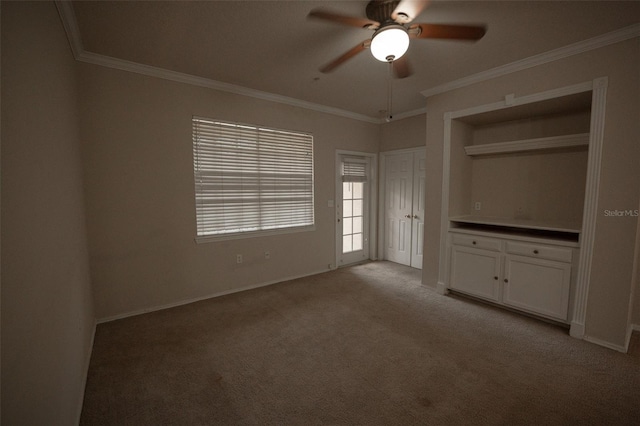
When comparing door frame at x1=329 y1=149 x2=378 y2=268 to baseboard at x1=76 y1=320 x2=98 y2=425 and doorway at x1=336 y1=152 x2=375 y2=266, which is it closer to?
doorway at x1=336 y1=152 x2=375 y2=266

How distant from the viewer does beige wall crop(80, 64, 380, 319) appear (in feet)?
9.19

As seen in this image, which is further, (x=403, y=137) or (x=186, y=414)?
(x=403, y=137)

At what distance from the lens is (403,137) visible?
4918mm

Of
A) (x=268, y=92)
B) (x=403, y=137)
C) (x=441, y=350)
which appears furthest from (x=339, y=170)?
(x=441, y=350)

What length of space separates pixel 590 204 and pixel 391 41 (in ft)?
7.74

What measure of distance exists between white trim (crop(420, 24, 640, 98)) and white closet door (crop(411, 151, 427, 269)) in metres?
1.38

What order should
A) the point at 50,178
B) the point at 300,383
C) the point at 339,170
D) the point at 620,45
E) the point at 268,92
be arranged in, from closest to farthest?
the point at 50,178
the point at 300,383
the point at 620,45
the point at 268,92
the point at 339,170

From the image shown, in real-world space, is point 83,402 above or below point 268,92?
below

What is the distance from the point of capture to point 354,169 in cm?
504

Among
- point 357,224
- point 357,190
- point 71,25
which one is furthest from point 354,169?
point 71,25

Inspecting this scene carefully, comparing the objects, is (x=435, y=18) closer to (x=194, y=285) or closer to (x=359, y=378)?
(x=359, y=378)

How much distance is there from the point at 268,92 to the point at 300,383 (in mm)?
3445

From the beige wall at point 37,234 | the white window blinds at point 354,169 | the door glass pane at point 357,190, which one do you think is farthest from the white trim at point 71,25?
the door glass pane at point 357,190

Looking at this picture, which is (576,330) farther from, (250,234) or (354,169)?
(250,234)
